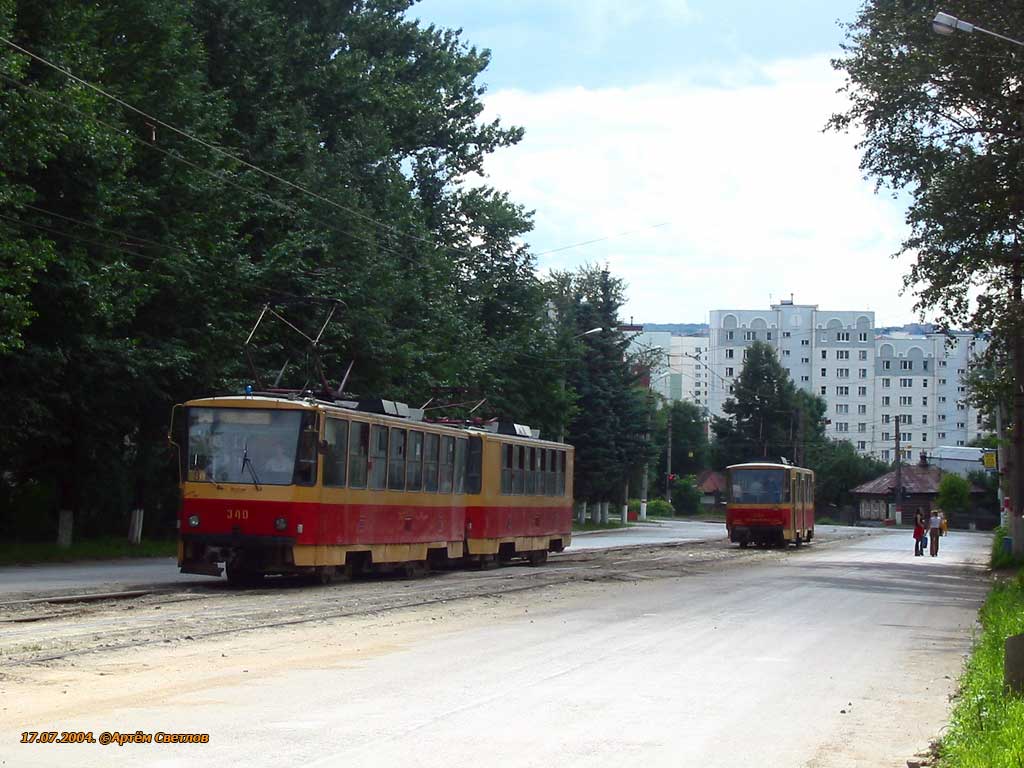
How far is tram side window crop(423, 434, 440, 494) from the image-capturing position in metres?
26.9

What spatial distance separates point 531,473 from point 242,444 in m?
12.7

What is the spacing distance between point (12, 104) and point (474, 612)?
12.5m

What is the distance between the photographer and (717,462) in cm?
12325

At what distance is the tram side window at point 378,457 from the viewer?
2427 cm

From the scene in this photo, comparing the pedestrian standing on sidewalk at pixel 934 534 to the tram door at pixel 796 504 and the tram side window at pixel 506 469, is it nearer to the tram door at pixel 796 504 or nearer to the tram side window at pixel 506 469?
the tram door at pixel 796 504

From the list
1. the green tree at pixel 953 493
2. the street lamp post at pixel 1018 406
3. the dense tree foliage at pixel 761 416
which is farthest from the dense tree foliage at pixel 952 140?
the dense tree foliage at pixel 761 416

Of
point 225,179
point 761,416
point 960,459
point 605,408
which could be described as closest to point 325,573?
point 225,179

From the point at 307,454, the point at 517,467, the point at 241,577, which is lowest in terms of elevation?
the point at 241,577

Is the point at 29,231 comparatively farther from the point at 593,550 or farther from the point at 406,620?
the point at 593,550

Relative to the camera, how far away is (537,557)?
35062 mm

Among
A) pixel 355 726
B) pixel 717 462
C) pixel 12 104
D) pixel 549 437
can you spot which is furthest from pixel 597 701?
pixel 717 462

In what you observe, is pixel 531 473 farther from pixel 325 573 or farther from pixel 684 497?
pixel 684 497

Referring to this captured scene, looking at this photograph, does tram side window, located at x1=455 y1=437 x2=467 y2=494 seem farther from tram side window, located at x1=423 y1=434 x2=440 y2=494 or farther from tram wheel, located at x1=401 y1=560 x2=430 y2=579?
tram wheel, located at x1=401 y1=560 x2=430 y2=579

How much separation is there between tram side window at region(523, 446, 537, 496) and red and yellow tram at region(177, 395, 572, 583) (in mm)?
3928
